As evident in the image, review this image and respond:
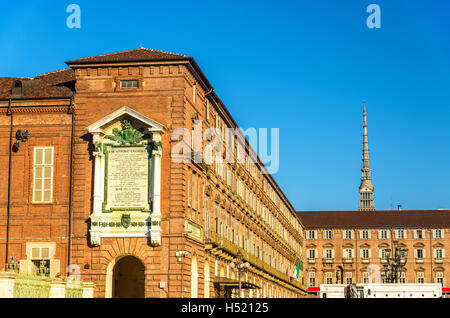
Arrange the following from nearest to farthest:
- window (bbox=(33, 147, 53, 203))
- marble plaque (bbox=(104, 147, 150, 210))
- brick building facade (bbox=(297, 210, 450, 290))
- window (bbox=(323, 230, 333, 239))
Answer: marble plaque (bbox=(104, 147, 150, 210)), window (bbox=(33, 147, 53, 203)), brick building facade (bbox=(297, 210, 450, 290)), window (bbox=(323, 230, 333, 239))

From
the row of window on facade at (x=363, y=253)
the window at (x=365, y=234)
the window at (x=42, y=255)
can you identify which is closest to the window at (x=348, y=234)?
the window at (x=365, y=234)

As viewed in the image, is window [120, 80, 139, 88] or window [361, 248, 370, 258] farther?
window [361, 248, 370, 258]

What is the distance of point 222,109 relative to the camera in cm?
5803

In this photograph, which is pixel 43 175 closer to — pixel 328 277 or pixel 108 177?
pixel 108 177

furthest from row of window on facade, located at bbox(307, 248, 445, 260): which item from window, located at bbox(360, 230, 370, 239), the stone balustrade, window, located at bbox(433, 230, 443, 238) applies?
the stone balustrade

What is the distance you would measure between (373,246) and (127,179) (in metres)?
105

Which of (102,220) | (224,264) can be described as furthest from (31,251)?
(224,264)

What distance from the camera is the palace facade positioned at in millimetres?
42156

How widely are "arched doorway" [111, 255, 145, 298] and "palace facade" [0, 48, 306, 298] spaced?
7 cm

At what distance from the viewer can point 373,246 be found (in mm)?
140375

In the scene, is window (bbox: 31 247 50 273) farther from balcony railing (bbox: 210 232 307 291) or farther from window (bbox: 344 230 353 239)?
window (bbox: 344 230 353 239)

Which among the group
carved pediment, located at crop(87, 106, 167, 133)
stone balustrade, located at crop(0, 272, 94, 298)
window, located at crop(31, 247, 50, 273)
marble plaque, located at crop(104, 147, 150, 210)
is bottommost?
stone balustrade, located at crop(0, 272, 94, 298)

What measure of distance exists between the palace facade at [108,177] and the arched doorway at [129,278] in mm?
71

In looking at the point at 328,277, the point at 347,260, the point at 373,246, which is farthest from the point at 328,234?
the point at 373,246
